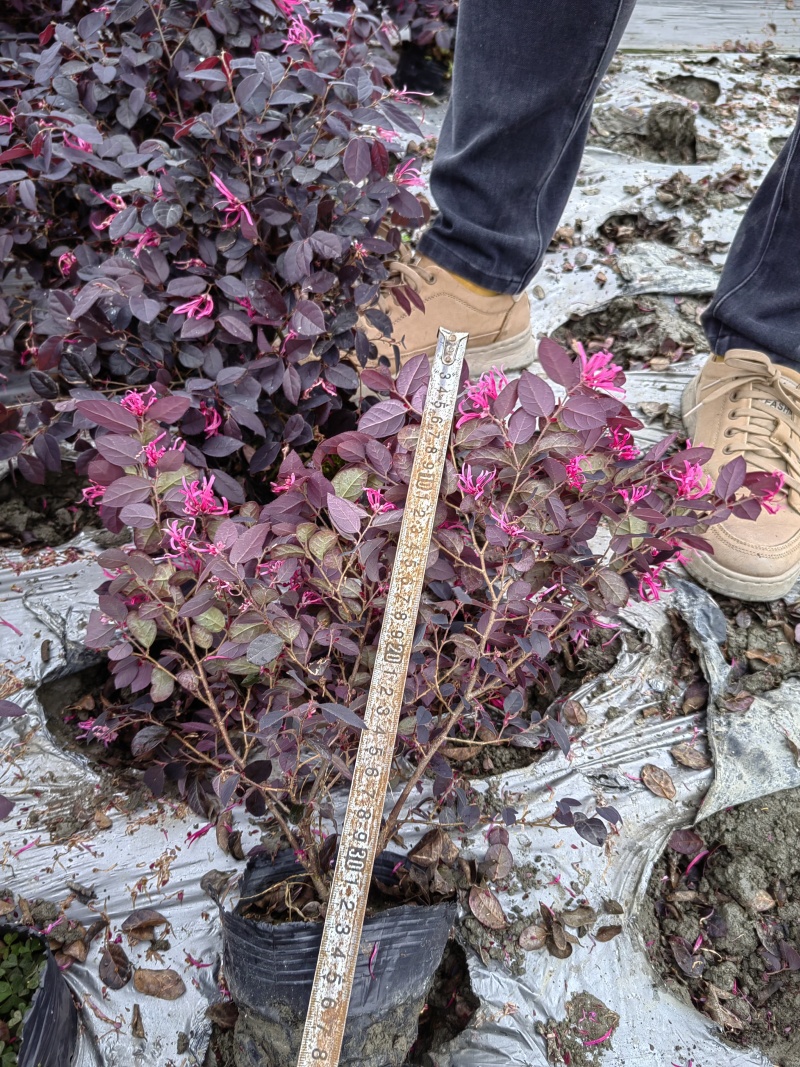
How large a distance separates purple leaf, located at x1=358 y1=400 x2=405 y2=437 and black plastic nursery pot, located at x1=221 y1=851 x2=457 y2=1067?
2.42 ft

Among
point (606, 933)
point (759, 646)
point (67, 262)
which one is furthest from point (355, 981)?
point (67, 262)

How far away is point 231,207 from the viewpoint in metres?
1.33

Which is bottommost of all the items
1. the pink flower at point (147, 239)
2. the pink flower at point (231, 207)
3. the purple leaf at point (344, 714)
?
the purple leaf at point (344, 714)

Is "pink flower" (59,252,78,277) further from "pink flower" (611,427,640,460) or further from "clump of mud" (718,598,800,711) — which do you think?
"clump of mud" (718,598,800,711)

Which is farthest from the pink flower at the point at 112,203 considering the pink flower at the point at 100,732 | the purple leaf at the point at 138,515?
the pink flower at the point at 100,732

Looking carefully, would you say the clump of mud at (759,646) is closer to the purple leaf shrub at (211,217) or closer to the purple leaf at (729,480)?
the purple leaf at (729,480)

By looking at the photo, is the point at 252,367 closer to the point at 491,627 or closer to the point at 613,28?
the point at 491,627

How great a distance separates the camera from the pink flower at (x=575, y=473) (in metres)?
1.17

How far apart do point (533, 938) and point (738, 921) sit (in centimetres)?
43

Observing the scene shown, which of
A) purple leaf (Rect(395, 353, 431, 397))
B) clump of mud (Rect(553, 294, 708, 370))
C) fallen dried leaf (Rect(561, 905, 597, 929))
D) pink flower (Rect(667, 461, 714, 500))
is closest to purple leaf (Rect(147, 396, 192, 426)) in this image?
purple leaf (Rect(395, 353, 431, 397))

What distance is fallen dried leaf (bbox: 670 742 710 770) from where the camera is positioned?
64.4 inches

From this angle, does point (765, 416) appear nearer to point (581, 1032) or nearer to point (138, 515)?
point (581, 1032)

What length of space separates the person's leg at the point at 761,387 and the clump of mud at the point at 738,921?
0.55 m

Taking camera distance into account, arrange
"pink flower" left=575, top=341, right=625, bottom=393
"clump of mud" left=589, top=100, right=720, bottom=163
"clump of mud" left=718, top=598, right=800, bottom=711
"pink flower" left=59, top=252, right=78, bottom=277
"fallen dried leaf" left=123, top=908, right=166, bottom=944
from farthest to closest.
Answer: "clump of mud" left=589, top=100, right=720, bottom=163 < "clump of mud" left=718, top=598, right=800, bottom=711 < "pink flower" left=59, top=252, right=78, bottom=277 < "fallen dried leaf" left=123, top=908, right=166, bottom=944 < "pink flower" left=575, top=341, right=625, bottom=393
